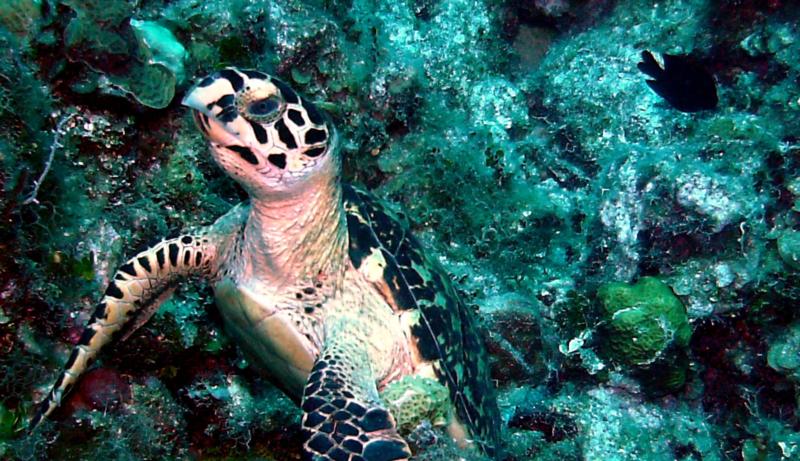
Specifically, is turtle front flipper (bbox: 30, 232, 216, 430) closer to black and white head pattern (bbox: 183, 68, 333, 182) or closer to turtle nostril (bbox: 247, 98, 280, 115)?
black and white head pattern (bbox: 183, 68, 333, 182)

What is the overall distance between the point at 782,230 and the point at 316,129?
10.9ft

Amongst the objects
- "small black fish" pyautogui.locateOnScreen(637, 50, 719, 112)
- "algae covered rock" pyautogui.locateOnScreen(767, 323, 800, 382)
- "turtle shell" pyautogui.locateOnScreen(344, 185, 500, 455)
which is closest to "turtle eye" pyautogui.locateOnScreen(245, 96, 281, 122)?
"turtle shell" pyautogui.locateOnScreen(344, 185, 500, 455)

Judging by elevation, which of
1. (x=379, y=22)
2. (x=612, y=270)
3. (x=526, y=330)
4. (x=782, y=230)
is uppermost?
(x=782, y=230)

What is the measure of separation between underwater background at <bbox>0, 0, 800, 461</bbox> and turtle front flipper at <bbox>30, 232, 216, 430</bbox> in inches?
4.1

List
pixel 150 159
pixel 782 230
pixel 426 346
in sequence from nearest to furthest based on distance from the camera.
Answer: pixel 426 346, pixel 150 159, pixel 782 230

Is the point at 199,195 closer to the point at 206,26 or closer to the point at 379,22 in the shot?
the point at 206,26

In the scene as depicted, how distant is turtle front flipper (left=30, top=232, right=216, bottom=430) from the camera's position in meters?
2.11

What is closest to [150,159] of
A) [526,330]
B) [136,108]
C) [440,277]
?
[136,108]

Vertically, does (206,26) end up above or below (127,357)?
above

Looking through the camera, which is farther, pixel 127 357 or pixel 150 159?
pixel 150 159

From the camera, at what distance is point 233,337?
2693mm

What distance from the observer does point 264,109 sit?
204cm

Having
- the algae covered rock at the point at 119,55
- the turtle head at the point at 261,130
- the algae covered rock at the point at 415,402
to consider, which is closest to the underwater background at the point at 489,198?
the algae covered rock at the point at 119,55

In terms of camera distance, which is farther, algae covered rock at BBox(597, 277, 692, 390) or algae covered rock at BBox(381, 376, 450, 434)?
algae covered rock at BBox(597, 277, 692, 390)
